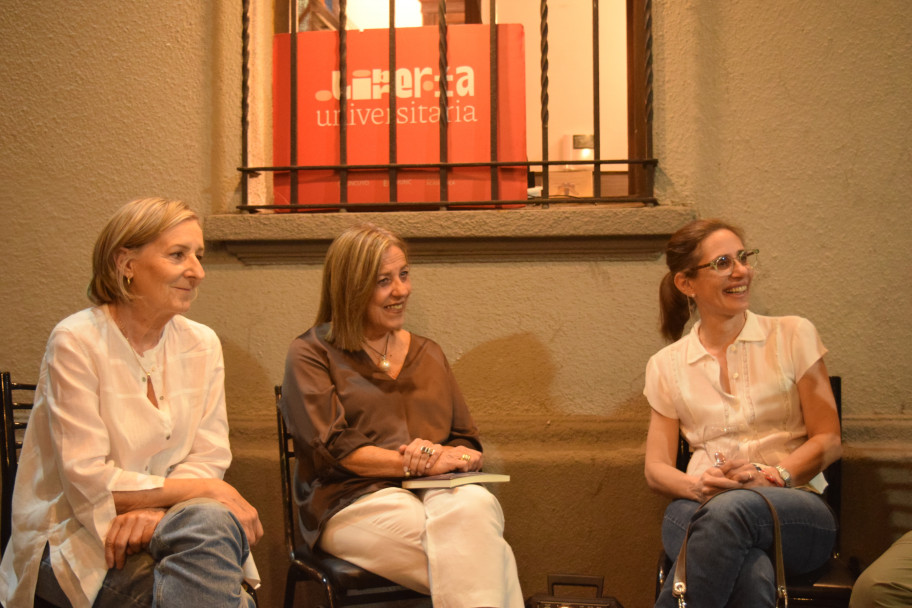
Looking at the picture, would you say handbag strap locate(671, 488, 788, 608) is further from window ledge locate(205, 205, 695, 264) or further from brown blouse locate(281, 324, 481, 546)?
window ledge locate(205, 205, 695, 264)

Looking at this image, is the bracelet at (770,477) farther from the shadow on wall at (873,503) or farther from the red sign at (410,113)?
the red sign at (410,113)

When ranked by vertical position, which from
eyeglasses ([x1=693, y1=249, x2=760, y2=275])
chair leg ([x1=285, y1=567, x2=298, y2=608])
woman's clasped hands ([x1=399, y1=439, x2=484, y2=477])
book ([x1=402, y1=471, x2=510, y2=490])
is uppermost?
eyeglasses ([x1=693, y1=249, x2=760, y2=275])

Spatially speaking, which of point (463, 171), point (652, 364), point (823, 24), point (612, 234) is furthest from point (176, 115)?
point (823, 24)

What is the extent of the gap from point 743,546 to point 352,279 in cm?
158

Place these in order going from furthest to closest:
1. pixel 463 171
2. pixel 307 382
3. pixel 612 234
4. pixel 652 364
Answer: pixel 463 171 < pixel 612 234 < pixel 652 364 < pixel 307 382

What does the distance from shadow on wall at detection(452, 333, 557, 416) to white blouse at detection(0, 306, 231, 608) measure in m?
1.25

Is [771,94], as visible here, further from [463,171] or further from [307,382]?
[307,382]

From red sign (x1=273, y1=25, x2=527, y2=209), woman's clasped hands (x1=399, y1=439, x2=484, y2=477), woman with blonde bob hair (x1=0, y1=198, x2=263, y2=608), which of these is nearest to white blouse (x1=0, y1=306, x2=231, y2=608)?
woman with blonde bob hair (x1=0, y1=198, x2=263, y2=608)

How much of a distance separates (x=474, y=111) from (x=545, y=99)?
0.33 meters

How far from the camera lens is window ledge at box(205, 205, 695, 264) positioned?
11.0ft

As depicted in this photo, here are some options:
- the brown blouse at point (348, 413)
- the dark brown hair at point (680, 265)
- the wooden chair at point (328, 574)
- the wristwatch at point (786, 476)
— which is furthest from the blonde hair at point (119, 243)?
the wristwatch at point (786, 476)

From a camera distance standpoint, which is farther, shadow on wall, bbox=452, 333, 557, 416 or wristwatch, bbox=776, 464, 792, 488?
shadow on wall, bbox=452, 333, 557, 416

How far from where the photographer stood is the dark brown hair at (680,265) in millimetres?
2973

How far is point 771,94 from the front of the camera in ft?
11.1
